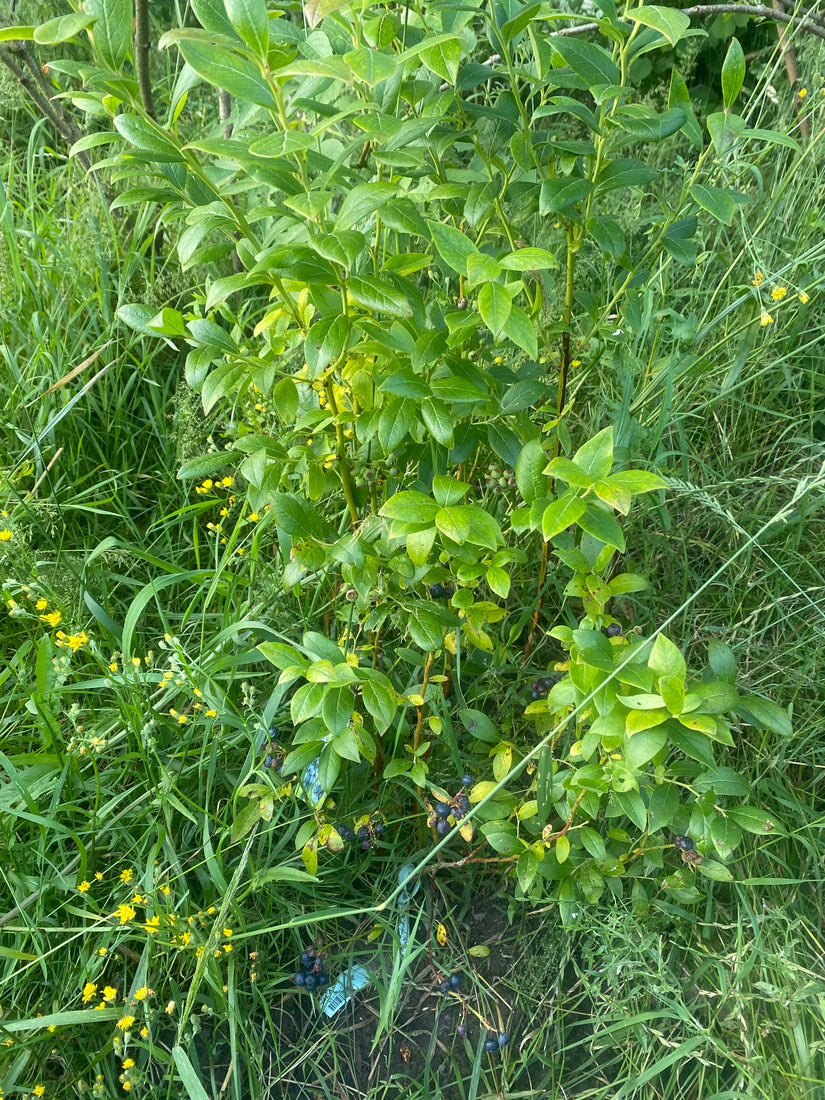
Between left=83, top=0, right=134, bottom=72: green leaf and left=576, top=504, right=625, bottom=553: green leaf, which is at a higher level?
left=83, top=0, right=134, bottom=72: green leaf

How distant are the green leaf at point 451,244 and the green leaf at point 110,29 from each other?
44 centimetres

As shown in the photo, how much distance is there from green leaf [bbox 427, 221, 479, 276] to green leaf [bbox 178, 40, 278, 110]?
26 centimetres

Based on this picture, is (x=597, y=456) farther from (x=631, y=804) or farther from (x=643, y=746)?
(x=631, y=804)

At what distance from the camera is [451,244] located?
117cm

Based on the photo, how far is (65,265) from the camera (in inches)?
100

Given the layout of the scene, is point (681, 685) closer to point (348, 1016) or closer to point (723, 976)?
point (723, 976)

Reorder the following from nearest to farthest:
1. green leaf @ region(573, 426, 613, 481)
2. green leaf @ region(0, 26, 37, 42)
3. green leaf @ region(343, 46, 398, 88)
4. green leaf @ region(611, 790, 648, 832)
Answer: green leaf @ region(343, 46, 398, 88), green leaf @ region(0, 26, 37, 42), green leaf @ region(573, 426, 613, 481), green leaf @ region(611, 790, 648, 832)

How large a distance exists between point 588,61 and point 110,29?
0.63 meters

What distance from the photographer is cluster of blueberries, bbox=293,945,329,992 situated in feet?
5.28

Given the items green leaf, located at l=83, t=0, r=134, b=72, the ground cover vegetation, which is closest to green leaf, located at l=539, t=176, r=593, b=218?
the ground cover vegetation

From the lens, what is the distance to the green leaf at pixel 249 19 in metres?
0.95

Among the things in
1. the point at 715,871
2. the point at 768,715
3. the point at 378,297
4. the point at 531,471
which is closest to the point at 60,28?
the point at 378,297

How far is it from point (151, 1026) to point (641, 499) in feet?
4.15

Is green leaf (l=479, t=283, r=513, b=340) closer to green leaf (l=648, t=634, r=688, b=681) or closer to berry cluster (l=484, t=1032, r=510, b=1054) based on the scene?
green leaf (l=648, t=634, r=688, b=681)
